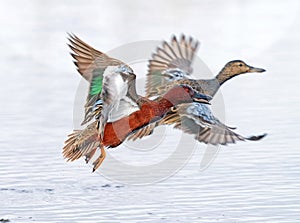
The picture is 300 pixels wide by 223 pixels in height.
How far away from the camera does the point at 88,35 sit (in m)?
12.4

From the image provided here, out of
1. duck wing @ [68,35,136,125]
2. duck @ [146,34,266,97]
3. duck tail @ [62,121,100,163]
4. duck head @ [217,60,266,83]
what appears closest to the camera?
duck tail @ [62,121,100,163]

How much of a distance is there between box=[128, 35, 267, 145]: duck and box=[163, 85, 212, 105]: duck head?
127mm

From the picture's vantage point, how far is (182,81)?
905 cm

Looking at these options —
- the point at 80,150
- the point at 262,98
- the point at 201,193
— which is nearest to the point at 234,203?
the point at 201,193

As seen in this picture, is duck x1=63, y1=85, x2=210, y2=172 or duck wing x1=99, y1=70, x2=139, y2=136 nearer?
duck wing x1=99, y1=70, x2=139, y2=136

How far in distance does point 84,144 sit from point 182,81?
Answer: 1.45 metres

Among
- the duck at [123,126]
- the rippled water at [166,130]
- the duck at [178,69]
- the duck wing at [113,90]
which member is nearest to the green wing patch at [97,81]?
the duck at [123,126]

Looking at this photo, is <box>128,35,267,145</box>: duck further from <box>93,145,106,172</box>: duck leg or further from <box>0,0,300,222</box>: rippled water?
<box>93,145,106,172</box>: duck leg

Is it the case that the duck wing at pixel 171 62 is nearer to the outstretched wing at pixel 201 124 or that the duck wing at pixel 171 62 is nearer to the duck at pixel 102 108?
the outstretched wing at pixel 201 124

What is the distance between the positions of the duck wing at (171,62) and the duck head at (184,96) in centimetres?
119

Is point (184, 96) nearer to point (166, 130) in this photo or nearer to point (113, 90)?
point (113, 90)

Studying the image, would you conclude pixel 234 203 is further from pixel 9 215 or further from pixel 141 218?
pixel 9 215

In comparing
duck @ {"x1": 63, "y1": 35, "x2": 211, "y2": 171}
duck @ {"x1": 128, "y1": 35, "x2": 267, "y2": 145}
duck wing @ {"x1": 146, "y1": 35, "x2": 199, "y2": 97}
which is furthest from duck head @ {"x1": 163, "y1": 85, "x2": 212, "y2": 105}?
duck wing @ {"x1": 146, "y1": 35, "x2": 199, "y2": 97}

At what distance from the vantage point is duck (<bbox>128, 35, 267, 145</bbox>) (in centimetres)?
827
